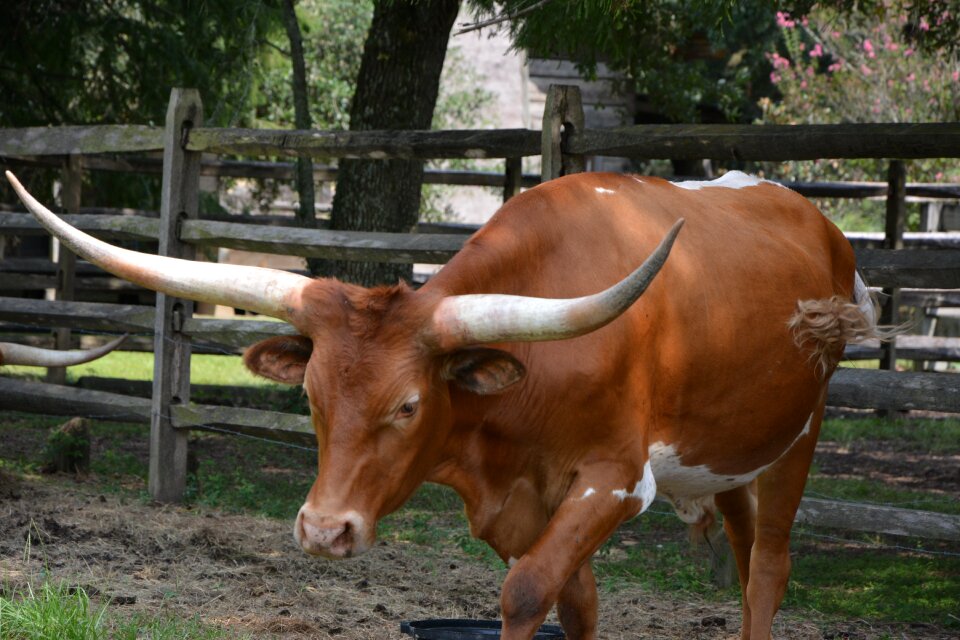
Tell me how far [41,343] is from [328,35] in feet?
27.4

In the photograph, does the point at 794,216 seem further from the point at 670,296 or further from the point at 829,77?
the point at 829,77

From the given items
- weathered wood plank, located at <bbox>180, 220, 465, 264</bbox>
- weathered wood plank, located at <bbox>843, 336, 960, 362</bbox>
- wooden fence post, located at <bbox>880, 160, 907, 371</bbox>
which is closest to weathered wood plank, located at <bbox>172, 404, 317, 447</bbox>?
weathered wood plank, located at <bbox>180, 220, 465, 264</bbox>

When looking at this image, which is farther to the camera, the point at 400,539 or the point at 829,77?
the point at 829,77

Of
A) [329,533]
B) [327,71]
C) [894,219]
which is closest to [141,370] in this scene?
[327,71]

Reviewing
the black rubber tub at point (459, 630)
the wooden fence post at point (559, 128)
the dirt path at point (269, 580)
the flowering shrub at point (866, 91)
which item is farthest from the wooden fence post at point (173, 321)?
the flowering shrub at point (866, 91)

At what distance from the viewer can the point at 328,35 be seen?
696 inches

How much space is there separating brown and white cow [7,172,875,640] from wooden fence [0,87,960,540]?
0.96 metres

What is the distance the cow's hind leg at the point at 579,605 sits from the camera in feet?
12.1

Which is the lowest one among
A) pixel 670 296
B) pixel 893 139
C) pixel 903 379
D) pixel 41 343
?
pixel 41 343

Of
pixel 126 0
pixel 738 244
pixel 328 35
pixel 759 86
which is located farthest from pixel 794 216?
pixel 759 86

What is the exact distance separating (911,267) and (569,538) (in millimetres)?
3904

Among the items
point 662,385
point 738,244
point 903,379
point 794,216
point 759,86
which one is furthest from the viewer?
point 759,86

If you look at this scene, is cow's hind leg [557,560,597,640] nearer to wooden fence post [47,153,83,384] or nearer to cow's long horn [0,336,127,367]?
cow's long horn [0,336,127,367]

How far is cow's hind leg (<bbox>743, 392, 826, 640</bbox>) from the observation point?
4.34m
